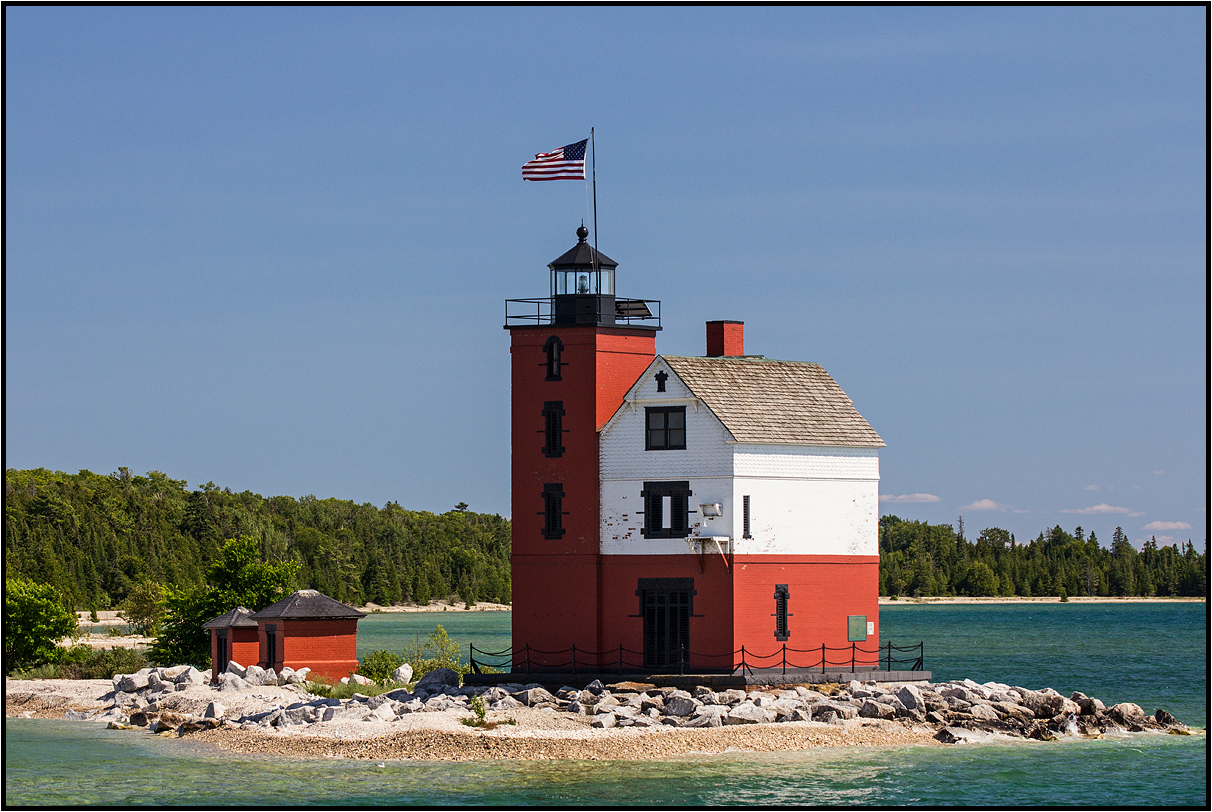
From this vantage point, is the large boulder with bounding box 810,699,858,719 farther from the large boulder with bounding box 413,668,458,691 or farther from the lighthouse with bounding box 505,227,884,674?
the large boulder with bounding box 413,668,458,691

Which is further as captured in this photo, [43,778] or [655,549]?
[655,549]

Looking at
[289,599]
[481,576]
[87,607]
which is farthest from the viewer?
[481,576]

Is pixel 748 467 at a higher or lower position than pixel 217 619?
higher

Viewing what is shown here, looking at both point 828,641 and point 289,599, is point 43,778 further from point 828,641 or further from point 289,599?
point 828,641

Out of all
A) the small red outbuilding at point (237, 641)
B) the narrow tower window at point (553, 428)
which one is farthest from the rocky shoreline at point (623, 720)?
the narrow tower window at point (553, 428)

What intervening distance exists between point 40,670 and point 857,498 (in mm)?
27553

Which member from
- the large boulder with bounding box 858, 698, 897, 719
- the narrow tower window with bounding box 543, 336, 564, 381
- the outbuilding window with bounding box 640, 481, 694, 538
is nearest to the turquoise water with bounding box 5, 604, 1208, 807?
the large boulder with bounding box 858, 698, 897, 719

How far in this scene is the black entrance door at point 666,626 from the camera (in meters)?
40.2

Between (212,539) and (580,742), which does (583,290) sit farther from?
(212,539)

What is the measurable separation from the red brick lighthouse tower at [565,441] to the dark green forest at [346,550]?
104 feet

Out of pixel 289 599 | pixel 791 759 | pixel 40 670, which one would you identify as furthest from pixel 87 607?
pixel 791 759

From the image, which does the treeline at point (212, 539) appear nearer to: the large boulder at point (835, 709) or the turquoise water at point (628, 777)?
the turquoise water at point (628, 777)

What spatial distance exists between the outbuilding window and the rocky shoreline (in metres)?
3.93

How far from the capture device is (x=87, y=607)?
10275 centimetres
